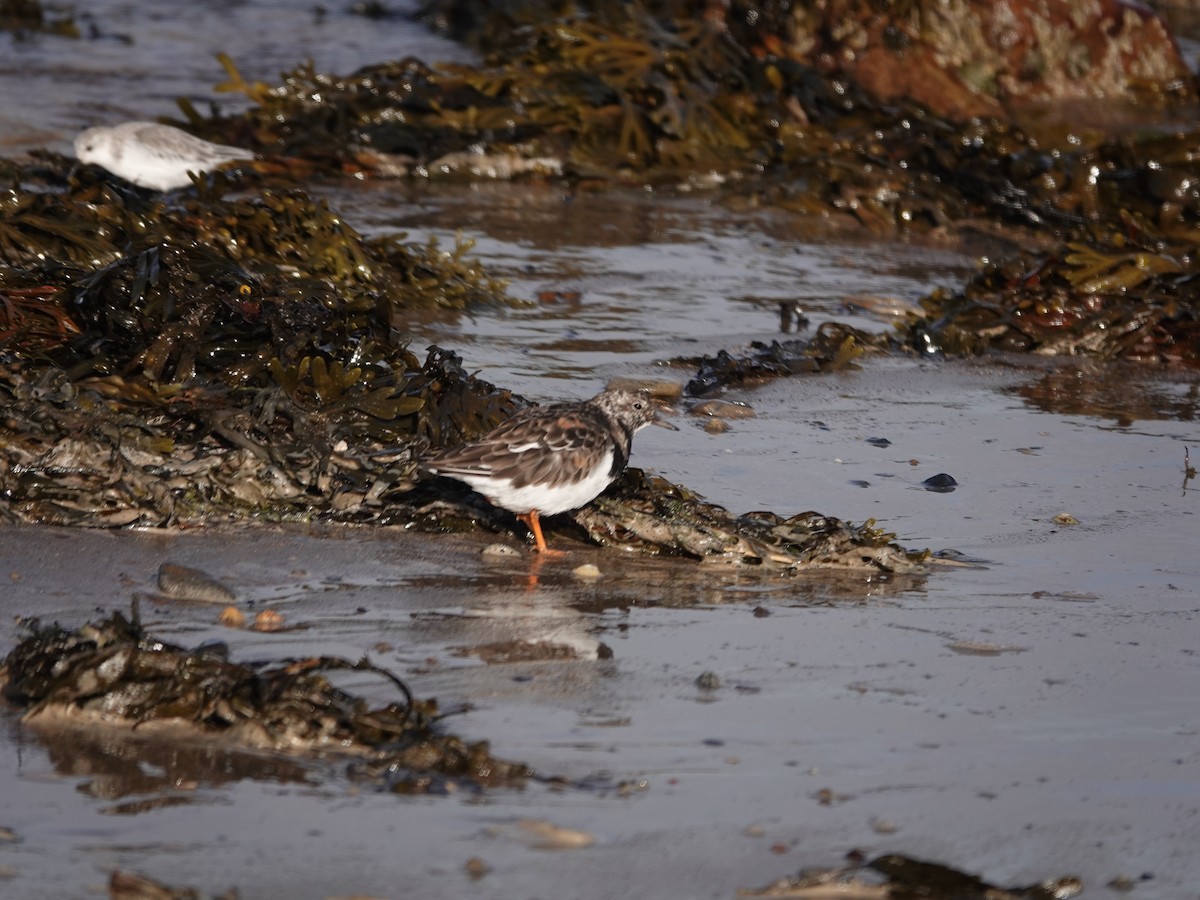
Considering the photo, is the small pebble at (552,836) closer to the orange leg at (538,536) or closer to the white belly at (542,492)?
the white belly at (542,492)

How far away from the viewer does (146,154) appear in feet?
26.1

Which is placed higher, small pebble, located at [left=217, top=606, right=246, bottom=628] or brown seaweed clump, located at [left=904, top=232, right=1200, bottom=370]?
brown seaweed clump, located at [left=904, top=232, right=1200, bottom=370]

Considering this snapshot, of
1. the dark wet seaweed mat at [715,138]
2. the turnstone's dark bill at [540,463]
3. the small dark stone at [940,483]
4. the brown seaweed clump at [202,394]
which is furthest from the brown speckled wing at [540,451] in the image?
the dark wet seaweed mat at [715,138]

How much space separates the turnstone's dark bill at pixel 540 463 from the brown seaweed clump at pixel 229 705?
1.22 m

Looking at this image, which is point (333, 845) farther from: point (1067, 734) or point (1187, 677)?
point (1187, 677)

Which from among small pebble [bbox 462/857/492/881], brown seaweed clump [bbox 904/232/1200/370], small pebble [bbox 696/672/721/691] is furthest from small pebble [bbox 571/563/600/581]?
brown seaweed clump [bbox 904/232/1200/370]

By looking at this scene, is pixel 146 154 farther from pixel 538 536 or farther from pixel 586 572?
pixel 586 572

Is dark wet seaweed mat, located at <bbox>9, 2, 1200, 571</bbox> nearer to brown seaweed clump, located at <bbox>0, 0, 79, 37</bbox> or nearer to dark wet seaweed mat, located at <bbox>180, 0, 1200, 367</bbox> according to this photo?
dark wet seaweed mat, located at <bbox>180, 0, 1200, 367</bbox>

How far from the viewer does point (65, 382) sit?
4.79 meters

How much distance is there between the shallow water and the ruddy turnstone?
2121 mm

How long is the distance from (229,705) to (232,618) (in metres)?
0.58

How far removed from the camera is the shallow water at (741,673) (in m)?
2.91

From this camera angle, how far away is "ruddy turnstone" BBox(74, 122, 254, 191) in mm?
7914

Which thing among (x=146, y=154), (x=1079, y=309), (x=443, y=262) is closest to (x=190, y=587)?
(x=443, y=262)
